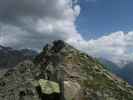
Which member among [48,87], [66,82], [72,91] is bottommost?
[72,91]

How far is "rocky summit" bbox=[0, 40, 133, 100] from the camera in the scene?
22094mm

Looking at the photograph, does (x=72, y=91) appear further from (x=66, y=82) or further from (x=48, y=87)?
(x=48, y=87)

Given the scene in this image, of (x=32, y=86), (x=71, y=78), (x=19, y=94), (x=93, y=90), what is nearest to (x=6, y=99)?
(x=19, y=94)

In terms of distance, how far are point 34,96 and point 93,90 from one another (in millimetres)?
5702

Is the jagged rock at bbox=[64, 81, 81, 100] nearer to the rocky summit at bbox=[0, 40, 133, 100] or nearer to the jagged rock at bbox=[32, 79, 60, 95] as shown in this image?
the rocky summit at bbox=[0, 40, 133, 100]

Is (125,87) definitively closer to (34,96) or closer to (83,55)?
(83,55)

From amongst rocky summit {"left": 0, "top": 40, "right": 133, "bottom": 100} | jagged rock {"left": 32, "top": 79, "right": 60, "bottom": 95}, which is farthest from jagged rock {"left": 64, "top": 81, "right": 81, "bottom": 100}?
jagged rock {"left": 32, "top": 79, "right": 60, "bottom": 95}

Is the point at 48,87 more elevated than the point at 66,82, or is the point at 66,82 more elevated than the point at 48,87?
the point at 66,82

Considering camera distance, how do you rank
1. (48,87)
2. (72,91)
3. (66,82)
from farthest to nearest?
(66,82) → (48,87) → (72,91)

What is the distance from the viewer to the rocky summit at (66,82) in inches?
870

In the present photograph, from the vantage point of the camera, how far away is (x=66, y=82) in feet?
74.3

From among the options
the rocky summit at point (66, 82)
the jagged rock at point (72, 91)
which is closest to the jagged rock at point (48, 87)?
the rocky summit at point (66, 82)

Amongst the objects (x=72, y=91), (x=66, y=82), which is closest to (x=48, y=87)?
(x=66, y=82)

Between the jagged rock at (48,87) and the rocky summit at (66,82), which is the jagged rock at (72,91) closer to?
the rocky summit at (66,82)
